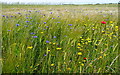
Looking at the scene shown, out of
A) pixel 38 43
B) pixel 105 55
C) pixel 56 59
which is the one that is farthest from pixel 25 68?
pixel 105 55

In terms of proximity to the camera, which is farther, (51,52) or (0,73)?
(51,52)

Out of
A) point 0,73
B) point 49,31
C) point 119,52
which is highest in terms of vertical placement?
point 49,31

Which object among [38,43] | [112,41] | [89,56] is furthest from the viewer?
[112,41]

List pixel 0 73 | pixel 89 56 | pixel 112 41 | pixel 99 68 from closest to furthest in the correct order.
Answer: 1. pixel 0 73
2. pixel 99 68
3. pixel 89 56
4. pixel 112 41

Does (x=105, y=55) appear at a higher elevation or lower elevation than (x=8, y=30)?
lower

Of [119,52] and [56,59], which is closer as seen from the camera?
[56,59]

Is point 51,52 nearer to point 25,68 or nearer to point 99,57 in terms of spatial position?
point 25,68

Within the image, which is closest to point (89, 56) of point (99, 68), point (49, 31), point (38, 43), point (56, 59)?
point (99, 68)

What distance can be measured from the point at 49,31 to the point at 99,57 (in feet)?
Answer: 3.10

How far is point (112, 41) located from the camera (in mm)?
2150

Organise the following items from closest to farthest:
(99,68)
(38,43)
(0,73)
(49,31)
→ (0,73), (99,68), (38,43), (49,31)

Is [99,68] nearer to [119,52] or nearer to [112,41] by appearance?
[119,52]

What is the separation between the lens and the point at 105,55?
1722 millimetres

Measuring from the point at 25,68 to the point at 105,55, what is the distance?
2.88 ft
